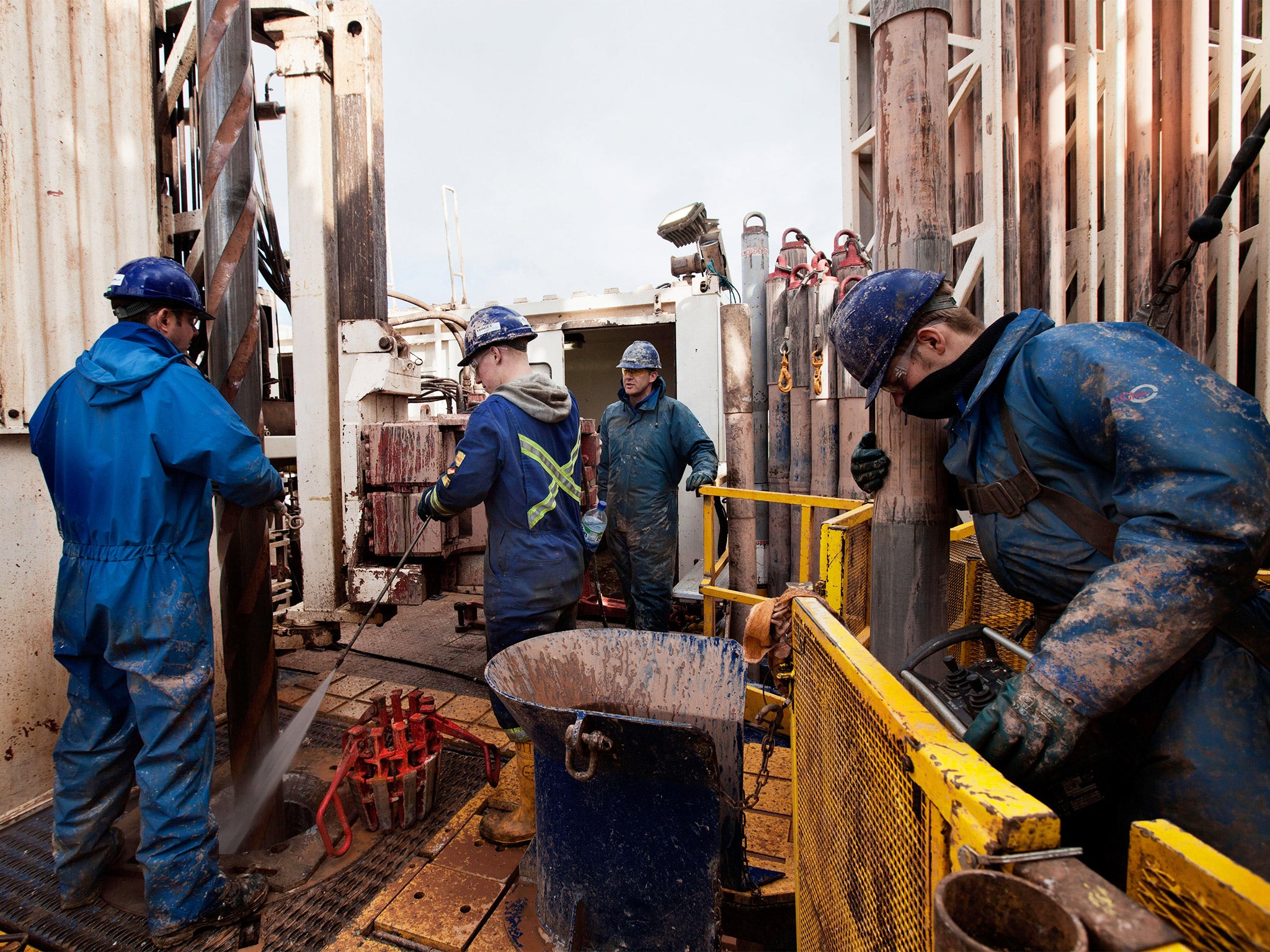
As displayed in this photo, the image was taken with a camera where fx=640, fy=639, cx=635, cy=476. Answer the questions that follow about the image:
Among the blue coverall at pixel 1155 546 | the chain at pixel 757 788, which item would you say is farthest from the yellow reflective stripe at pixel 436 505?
the blue coverall at pixel 1155 546

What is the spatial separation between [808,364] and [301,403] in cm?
400

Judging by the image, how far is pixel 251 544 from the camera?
116 inches

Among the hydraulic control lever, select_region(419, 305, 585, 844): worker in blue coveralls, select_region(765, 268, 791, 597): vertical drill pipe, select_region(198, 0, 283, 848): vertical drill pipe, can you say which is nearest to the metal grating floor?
select_region(419, 305, 585, 844): worker in blue coveralls

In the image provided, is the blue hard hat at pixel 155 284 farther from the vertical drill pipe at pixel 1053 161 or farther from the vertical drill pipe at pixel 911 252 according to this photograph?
the vertical drill pipe at pixel 1053 161

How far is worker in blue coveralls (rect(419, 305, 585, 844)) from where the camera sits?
276 cm

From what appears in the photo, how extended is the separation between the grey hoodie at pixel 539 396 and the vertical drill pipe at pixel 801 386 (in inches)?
123

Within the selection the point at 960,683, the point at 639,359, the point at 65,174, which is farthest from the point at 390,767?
the point at 639,359

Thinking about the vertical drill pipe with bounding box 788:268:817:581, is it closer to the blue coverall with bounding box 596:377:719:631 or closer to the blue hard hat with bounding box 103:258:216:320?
the blue coverall with bounding box 596:377:719:631

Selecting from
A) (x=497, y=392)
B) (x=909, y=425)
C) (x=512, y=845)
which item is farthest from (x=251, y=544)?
(x=909, y=425)

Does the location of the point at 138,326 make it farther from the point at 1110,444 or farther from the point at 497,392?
the point at 1110,444

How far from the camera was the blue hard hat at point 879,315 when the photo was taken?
5.69 ft

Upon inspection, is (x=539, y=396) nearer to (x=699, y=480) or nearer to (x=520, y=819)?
(x=520, y=819)

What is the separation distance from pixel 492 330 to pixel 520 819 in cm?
215

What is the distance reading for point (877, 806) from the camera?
120cm
